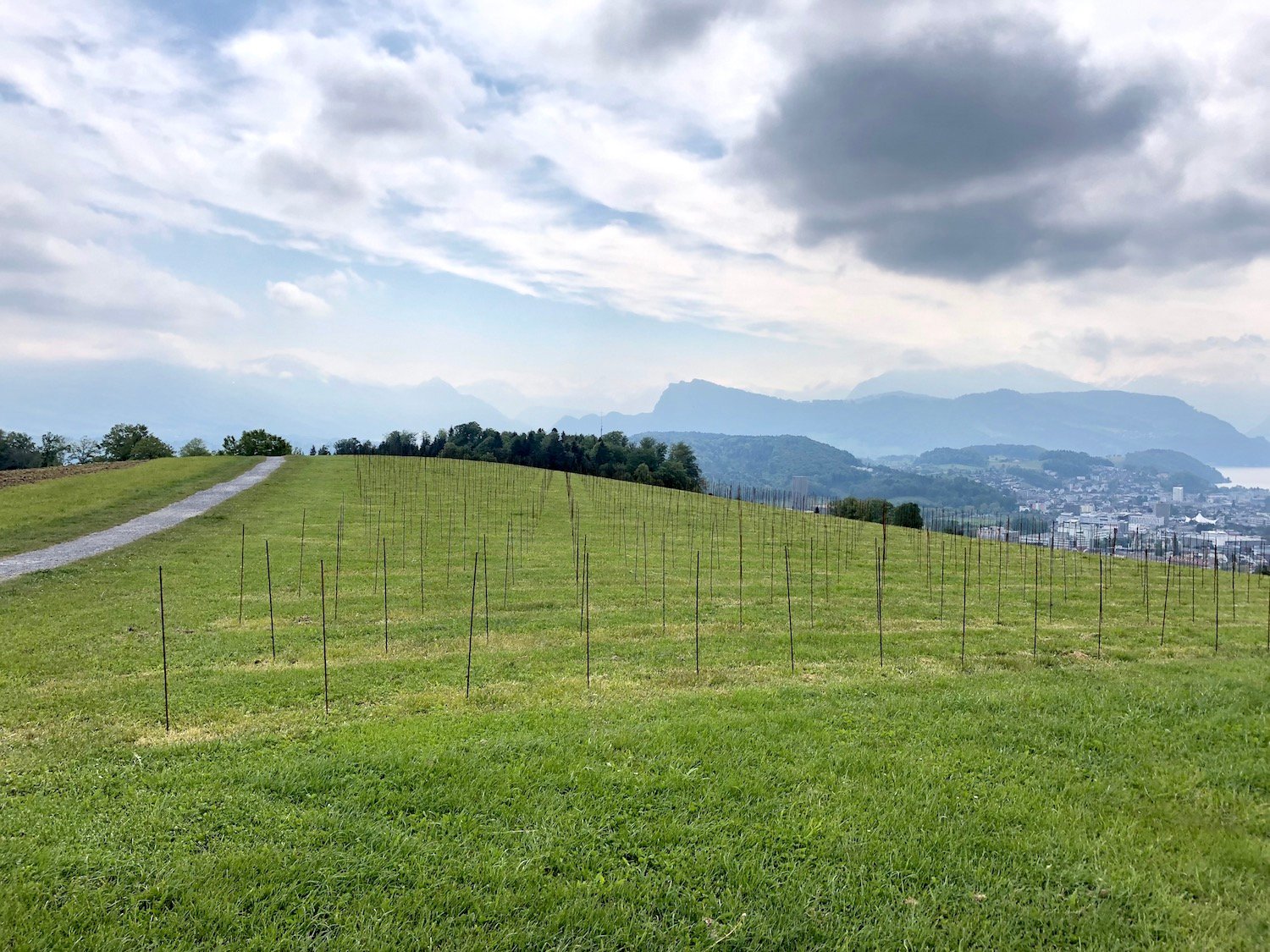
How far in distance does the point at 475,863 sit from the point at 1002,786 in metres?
3.92

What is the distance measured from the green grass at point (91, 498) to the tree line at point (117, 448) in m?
16.1

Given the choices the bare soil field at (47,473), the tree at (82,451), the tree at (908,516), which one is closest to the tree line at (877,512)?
the tree at (908,516)

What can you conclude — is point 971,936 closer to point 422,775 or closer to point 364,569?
point 422,775

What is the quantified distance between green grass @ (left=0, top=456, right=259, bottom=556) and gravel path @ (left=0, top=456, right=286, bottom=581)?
0.51m

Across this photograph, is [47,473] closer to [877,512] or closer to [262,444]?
[262,444]

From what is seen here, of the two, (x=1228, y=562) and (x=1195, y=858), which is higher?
(x=1195, y=858)

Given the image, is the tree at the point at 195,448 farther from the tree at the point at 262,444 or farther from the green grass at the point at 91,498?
the green grass at the point at 91,498

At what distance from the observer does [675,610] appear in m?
11.9

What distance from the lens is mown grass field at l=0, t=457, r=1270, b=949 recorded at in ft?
11.7

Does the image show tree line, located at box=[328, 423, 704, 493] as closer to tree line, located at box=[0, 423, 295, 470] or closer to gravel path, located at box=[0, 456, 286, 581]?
tree line, located at box=[0, 423, 295, 470]

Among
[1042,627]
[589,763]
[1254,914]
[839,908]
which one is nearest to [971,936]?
[839,908]

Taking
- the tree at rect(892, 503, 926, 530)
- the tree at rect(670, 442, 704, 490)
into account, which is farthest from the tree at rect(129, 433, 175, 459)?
the tree at rect(892, 503, 926, 530)

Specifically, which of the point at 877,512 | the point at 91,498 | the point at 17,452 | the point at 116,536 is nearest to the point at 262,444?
the point at 91,498

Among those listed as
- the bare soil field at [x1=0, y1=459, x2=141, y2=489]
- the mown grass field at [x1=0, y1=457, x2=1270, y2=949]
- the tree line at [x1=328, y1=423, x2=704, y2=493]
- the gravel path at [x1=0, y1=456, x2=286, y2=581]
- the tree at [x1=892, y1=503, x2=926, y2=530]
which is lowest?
the tree at [x1=892, y1=503, x2=926, y2=530]
